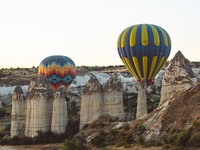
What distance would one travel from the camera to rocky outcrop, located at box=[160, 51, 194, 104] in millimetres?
33219

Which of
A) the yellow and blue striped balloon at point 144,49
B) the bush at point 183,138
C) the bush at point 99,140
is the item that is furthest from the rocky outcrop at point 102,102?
the bush at point 183,138

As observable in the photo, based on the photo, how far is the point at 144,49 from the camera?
150 feet

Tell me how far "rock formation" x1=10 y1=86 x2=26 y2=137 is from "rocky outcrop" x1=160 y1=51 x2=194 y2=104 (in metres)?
14.4

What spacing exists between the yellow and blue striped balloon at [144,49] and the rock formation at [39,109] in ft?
34.2

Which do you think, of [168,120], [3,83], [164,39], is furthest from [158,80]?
[168,120]

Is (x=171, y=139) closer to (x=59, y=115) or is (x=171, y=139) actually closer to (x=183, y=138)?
(x=183, y=138)

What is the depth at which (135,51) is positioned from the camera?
4575 cm

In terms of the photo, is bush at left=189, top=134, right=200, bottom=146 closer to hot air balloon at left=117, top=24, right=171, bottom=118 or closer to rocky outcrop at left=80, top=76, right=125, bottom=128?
rocky outcrop at left=80, top=76, right=125, bottom=128

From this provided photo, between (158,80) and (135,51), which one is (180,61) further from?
(158,80)

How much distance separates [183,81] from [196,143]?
1058 cm

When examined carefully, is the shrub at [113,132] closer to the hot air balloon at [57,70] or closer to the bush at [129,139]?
the bush at [129,139]

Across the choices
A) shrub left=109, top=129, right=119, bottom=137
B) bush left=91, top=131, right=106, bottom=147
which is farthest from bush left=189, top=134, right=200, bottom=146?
shrub left=109, top=129, right=119, bottom=137

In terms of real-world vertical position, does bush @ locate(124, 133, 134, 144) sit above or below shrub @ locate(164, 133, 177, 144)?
below

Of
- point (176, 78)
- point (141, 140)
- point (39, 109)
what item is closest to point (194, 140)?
point (141, 140)
